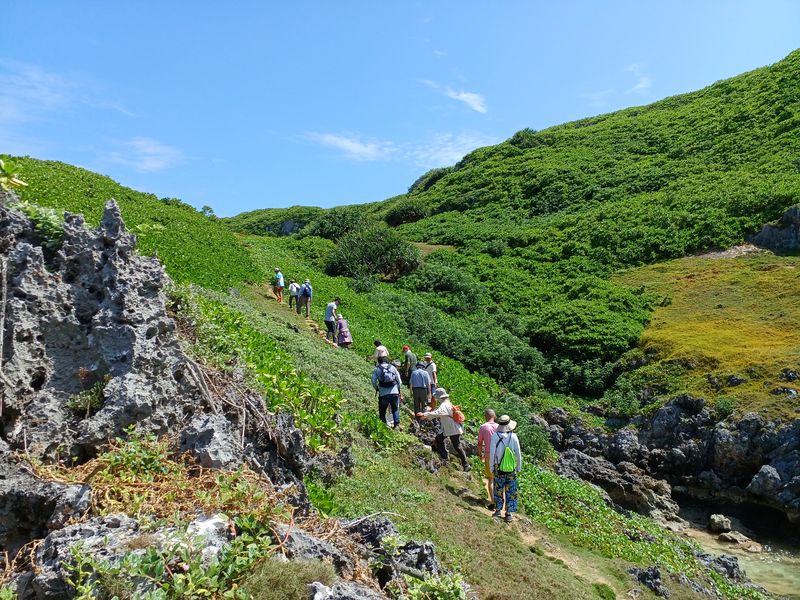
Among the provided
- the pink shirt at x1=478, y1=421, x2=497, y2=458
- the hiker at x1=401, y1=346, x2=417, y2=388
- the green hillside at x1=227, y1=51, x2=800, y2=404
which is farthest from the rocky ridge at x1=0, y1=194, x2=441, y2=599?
the green hillside at x1=227, y1=51, x2=800, y2=404

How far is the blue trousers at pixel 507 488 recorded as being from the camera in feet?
39.8

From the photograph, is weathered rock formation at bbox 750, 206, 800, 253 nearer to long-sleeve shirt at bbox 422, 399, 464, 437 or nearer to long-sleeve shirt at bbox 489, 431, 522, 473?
long-sleeve shirt at bbox 422, 399, 464, 437

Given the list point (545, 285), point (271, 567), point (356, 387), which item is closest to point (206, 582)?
point (271, 567)

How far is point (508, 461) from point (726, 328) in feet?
85.3

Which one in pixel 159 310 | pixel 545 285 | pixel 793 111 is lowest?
pixel 159 310

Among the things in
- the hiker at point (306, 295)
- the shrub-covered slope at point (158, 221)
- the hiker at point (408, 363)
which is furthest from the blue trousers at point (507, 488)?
the hiker at point (306, 295)

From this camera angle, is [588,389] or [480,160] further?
[480,160]

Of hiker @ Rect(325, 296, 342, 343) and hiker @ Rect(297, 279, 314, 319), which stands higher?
hiker @ Rect(297, 279, 314, 319)

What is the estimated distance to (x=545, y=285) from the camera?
44.0 meters

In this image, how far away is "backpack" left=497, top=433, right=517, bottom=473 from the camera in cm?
1175

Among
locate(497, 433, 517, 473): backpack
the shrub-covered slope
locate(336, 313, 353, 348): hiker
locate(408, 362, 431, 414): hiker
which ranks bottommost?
locate(497, 433, 517, 473): backpack

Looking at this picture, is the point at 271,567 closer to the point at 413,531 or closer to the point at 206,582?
the point at 206,582

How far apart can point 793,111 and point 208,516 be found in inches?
2736

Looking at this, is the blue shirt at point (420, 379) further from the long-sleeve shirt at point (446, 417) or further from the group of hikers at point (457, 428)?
the long-sleeve shirt at point (446, 417)
